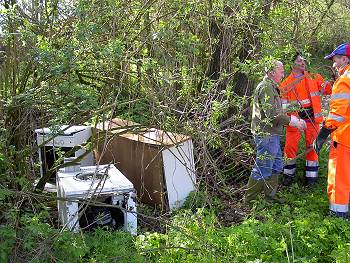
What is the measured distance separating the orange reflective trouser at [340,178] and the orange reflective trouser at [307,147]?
3.97 feet

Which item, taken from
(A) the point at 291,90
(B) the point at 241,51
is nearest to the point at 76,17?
(B) the point at 241,51

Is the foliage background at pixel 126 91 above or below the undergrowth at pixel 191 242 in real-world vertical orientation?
above

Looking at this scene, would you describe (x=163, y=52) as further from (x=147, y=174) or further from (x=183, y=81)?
(x=147, y=174)

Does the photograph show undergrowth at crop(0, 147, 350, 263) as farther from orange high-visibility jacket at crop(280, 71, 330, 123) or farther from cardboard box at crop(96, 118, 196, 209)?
orange high-visibility jacket at crop(280, 71, 330, 123)

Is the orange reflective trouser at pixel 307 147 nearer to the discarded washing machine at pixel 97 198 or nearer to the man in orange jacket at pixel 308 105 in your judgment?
the man in orange jacket at pixel 308 105

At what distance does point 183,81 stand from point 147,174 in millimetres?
1869

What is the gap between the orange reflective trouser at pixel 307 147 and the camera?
22.7 feet

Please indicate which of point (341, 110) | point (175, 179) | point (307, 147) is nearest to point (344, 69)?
point (341, 110)

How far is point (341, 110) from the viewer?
5.38m

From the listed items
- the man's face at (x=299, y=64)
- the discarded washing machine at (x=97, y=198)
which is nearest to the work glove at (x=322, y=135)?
the man's face at (x=299, y=64)

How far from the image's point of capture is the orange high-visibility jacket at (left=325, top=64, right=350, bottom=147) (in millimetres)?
5367

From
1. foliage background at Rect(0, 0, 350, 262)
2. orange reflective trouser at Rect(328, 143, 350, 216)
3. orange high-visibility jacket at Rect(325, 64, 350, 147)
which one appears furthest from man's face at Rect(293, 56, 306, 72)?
orange reflective trouser at Rect(328, 143, 350, 216)

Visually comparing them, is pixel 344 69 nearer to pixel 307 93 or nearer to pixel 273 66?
pixel 307 93

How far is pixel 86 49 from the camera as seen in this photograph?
12.7 ft
